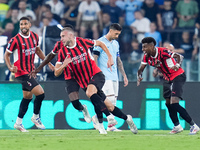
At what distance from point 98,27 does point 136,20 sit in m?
1.02

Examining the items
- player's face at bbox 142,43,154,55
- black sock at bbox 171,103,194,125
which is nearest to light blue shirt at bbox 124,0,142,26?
player's face at bbox 142,43,154,55

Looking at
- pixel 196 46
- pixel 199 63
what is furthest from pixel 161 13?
pixel 199 63

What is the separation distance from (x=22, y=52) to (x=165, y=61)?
2.69m

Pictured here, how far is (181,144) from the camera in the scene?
6.60 metres

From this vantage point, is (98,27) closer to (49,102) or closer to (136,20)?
(136,20)

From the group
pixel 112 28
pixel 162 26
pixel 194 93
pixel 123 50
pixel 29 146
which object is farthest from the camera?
pixel 162 26

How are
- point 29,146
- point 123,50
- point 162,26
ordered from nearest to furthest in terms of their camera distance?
point 29,146
point 123,50
point 162,26

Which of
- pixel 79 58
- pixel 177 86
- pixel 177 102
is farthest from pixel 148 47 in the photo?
pixel 79 58

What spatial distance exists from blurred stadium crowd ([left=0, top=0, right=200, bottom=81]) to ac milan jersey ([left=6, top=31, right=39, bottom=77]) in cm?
299

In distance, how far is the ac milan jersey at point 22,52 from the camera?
928 cm

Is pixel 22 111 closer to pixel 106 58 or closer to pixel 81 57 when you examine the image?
pixel 106 58

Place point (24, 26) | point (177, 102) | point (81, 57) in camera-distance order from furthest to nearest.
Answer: point (24, 26) → point (177, 102) → point (81, 57)

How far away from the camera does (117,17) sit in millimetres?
13125

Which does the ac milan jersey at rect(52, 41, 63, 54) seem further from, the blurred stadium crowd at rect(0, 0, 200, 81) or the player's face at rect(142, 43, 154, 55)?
the blurred stadium crowd at rect(0, 0, 200, 81)
